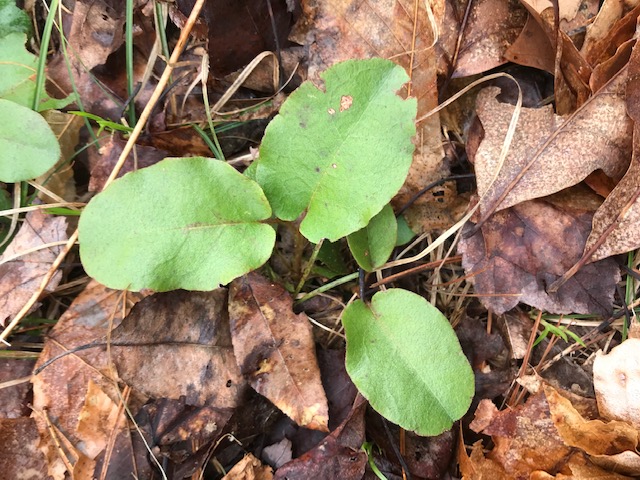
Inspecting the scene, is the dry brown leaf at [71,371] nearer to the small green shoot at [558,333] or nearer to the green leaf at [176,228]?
the green leaf at [176,228]

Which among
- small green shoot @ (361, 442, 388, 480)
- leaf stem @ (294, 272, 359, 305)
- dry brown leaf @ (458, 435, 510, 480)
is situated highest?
leaf stem @ (294, 272, 359, 305)

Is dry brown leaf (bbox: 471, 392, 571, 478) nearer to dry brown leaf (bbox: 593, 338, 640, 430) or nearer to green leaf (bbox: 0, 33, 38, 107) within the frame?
dry brown leaf (bbox: 593, 338, 640, 430)

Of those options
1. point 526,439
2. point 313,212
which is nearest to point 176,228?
point 313,212

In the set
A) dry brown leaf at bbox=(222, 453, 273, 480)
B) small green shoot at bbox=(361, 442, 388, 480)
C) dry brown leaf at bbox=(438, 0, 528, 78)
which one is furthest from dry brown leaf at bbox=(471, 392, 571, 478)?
dry brown leaf at bbox=(438, 0, 528, 78)

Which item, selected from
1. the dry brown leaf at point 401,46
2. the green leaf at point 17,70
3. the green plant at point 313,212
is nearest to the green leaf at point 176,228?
the green plant at point 313,212

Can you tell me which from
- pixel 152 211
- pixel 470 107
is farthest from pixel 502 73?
pixel 152 211

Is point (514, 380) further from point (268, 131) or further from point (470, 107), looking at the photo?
point (268, 131)
